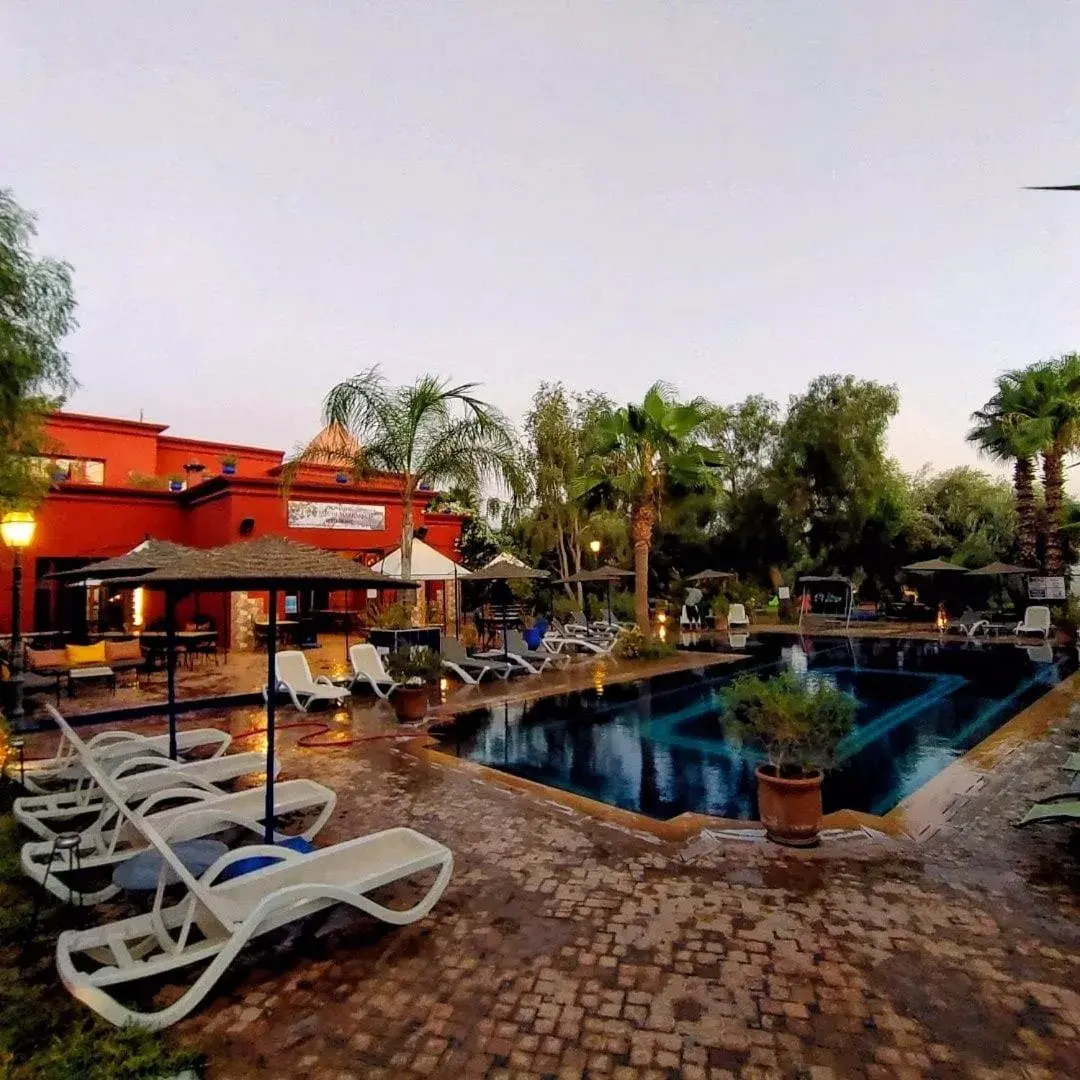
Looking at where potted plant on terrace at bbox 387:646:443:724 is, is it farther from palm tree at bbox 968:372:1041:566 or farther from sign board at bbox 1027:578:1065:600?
sign board at bbox 1027:578:1065:600

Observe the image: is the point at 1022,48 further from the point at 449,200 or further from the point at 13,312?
the point at 13,312

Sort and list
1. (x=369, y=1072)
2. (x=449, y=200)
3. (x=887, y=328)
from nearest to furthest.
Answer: (x=369, y=1072)
(x=449, y=200)
(x=887, y=328)

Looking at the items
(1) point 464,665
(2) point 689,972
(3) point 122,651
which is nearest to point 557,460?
(1) point 464,665

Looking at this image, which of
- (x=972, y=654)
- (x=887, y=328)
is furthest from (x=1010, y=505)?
(x=972, y=654)

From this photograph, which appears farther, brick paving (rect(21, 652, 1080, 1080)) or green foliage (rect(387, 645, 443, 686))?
green foliage (rect(387, 645, 443, 686))

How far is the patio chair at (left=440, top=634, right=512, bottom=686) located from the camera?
1248 cm

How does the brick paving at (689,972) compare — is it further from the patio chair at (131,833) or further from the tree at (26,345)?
the tree at (26,345)

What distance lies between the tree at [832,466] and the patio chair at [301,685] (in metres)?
24.5

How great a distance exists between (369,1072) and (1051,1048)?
272 centimetres

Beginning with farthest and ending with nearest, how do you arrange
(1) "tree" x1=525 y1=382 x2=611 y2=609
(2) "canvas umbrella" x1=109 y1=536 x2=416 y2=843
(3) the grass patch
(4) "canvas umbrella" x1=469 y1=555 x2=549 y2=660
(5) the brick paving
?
1. (1) "tree" x1=525 y1=382 x2=611 y2=609
2. (4) "canvas umbrella" x1=469 y1=555 x2=549 y2=660
3. (2) "canvas umbrella" x1=109 y1=536 x2=416 y2=843
4. (5) the brick paving
5. (3) the grass patch

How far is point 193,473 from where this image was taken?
26328 millimetres

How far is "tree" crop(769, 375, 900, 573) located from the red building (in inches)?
642

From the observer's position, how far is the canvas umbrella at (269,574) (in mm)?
4148

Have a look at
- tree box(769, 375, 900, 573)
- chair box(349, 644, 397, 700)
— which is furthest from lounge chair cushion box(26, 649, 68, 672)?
tree box(769, 375, 900, 573)
